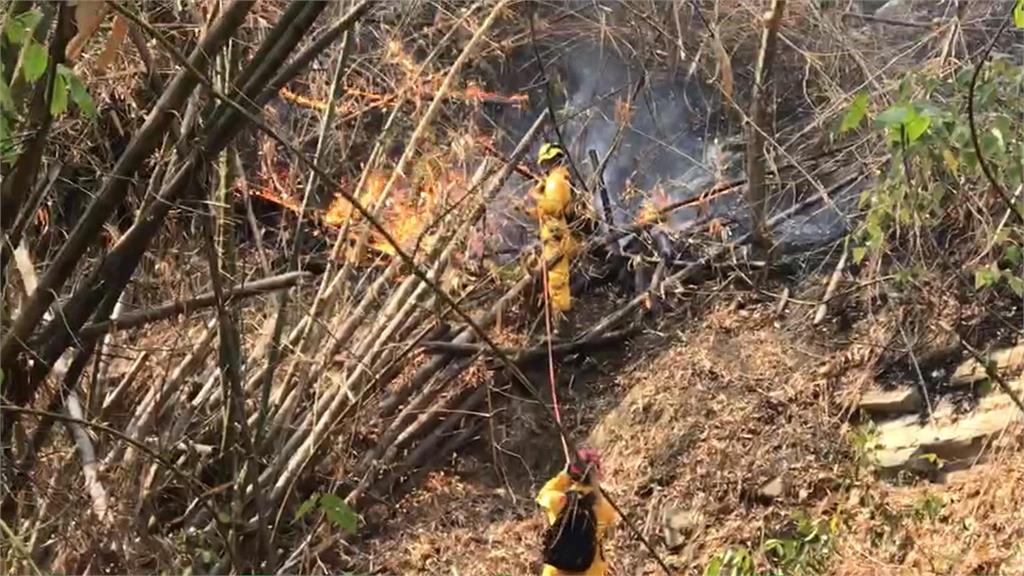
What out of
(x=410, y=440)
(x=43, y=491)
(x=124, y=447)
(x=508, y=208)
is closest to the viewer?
(x=43, y=491)

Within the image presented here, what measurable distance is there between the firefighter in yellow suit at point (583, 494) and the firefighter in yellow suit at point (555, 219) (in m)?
2.70

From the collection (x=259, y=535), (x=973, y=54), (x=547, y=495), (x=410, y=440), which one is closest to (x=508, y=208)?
(x=410, y=440)

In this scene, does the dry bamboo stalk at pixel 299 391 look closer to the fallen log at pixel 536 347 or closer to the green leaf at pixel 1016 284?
the fallen log at pixel 536 347

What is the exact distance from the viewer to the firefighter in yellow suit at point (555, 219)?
24.1 ft

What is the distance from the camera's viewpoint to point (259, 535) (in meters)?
3.51

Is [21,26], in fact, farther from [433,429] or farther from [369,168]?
[433,429]

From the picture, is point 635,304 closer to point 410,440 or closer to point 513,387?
point 513,387

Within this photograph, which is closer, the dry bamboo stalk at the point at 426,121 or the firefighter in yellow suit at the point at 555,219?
the dry bamboo stalk at the point at 426,121

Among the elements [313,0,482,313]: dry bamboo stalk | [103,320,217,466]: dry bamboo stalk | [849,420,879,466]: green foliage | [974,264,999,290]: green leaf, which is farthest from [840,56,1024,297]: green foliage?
[103,320,217,466]: dry bamboo stalk

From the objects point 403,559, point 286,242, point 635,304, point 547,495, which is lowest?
point 403,559

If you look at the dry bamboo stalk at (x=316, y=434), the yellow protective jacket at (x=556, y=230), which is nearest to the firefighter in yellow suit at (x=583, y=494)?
the dry bamboo stalk at (x=316, y=434)

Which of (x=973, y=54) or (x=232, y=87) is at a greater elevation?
(x=232, y=87)

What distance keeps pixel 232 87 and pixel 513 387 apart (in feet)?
17.6

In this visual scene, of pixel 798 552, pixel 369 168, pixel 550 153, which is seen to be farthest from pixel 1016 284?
pixel 369 168
